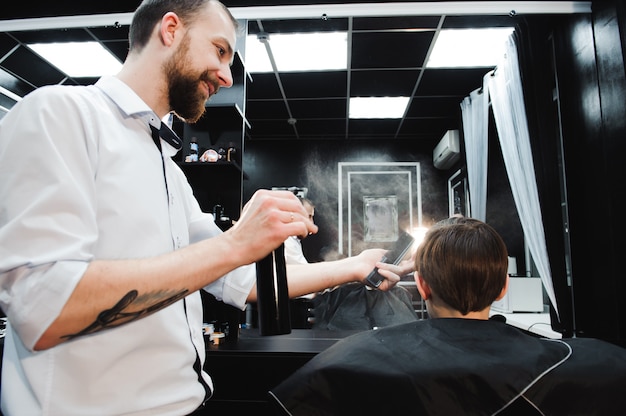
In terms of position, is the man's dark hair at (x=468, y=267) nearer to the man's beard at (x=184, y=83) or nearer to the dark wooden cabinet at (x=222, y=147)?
the man's beard at (x=184, y=83)

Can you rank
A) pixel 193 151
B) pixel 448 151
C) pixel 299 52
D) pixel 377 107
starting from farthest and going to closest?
pixel 448 151, pixel 377 107, pixel 299 52, pixel 193 151

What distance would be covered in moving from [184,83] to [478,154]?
3.13 metres

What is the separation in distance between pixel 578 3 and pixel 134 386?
2912 mm

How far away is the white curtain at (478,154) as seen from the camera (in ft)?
11.5

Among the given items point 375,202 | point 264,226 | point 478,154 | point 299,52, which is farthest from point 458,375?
point 375,202

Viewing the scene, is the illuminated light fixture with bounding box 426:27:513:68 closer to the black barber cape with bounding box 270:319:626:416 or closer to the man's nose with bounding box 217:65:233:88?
the man's nose with bounding box 217:65:233:88

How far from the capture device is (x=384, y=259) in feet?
5.57

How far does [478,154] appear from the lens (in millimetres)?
3570

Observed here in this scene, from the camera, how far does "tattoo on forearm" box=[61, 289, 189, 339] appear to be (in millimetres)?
617

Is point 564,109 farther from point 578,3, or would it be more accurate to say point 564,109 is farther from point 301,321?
point 301,321

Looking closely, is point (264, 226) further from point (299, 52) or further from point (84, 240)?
point (299, 52)

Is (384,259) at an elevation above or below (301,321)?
above

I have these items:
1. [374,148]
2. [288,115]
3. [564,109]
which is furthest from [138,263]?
[374,148]

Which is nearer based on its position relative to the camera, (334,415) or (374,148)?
(334,415)
